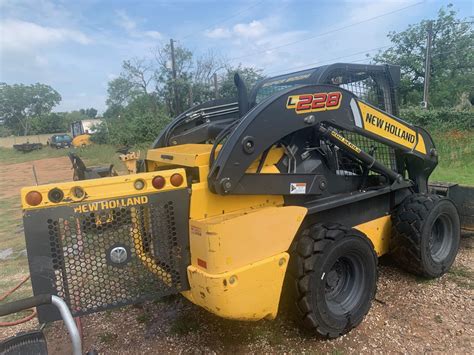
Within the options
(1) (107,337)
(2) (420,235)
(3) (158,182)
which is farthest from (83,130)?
(3) (158,182)

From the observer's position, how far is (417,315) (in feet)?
10.9

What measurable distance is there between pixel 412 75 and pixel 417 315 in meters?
30.6

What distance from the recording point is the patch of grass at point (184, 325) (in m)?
3.27

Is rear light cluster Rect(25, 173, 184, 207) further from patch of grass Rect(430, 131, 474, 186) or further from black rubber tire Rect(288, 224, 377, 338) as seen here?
patch of grass Rect(430, 131, 474, 186)

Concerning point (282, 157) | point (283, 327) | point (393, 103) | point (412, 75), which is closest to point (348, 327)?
point (283, 327)

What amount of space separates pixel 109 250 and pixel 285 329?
5.25 ft

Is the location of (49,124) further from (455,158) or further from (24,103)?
(455,158)

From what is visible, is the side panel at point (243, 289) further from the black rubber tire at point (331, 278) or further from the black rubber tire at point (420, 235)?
the black rubber tire at point (420, 235)

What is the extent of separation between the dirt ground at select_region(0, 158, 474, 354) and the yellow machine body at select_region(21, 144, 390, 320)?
0.46m

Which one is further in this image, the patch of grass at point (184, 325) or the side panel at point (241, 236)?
the patch of grass at point (184, 325)

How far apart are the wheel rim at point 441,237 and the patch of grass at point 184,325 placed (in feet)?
8.66

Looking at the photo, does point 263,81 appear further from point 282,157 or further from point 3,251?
point 3,251

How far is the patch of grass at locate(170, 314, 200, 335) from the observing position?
3266mm

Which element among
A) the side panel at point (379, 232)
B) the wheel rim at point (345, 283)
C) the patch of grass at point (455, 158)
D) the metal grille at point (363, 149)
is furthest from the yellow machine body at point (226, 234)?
the patch of grass at point (455, 158)
